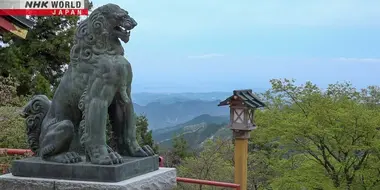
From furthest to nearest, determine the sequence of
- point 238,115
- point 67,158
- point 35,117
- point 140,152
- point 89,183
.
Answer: point 238,115, point 35,117, point 140,152, point 67,158, point 89,183

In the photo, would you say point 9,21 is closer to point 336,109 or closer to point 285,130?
point 285,130

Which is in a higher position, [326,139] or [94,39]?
[94,39]

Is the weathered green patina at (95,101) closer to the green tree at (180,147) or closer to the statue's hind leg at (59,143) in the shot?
the statue's hind leg at (59,143)

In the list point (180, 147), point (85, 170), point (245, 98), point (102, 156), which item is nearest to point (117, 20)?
point (102, 156)

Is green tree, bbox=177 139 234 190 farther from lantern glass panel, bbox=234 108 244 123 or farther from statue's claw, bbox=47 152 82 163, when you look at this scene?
statue's claw, bbox=47 152 82 163

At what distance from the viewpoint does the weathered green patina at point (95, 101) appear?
11.4ft

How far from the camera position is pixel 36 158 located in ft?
12.4

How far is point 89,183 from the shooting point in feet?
11.0

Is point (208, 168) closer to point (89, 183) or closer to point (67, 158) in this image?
point (67, 158)

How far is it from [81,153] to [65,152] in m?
0.13

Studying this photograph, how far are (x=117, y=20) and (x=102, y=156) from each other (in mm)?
974

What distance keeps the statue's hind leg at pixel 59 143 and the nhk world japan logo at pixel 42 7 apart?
7.52 m

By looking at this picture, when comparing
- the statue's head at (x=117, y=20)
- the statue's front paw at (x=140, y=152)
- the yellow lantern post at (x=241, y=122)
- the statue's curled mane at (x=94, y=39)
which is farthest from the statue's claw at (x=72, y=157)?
the yellow lantern post at (x=241, y=122)

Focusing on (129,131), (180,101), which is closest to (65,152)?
(129,131)
